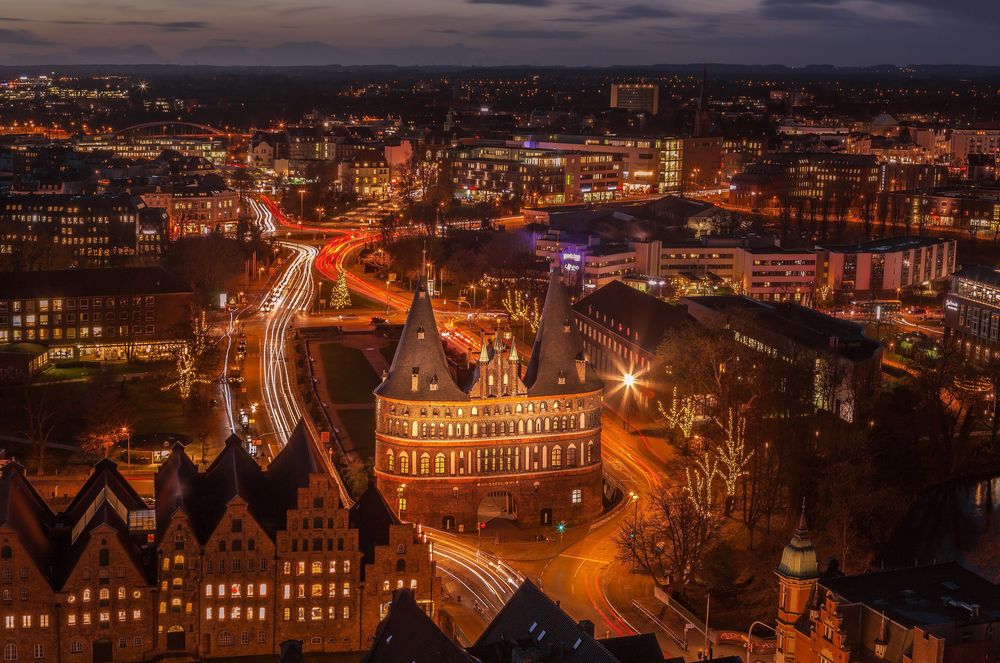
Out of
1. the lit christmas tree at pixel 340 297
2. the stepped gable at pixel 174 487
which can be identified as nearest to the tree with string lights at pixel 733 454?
the stepped gable at pixel 174 487

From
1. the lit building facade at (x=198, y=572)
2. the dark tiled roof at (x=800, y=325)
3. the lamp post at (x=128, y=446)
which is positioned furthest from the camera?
the dark tiled roof at (x=800, y=325)

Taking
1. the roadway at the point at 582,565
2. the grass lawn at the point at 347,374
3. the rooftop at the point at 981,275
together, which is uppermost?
the rooftop at the point at 981,275

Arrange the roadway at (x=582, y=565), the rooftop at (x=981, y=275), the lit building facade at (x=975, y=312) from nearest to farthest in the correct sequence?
the roadway at (x=582, y=565) → the lit building facade at (x=975, y=312) → the rooftop at (x=981, y=275)

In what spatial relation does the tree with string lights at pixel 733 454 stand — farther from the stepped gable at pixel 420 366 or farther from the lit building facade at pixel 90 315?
the lit building facade at pixel 90 315

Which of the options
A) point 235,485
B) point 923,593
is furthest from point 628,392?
point 923,593

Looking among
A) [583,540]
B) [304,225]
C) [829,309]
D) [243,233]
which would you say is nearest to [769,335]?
[583,540]

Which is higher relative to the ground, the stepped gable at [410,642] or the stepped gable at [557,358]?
the stepped gable at [557,358]

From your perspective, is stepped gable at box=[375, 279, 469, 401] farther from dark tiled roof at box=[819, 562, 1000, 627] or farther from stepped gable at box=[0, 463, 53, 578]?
dark tiled roof at box=[819, 562, 1000, 627]
